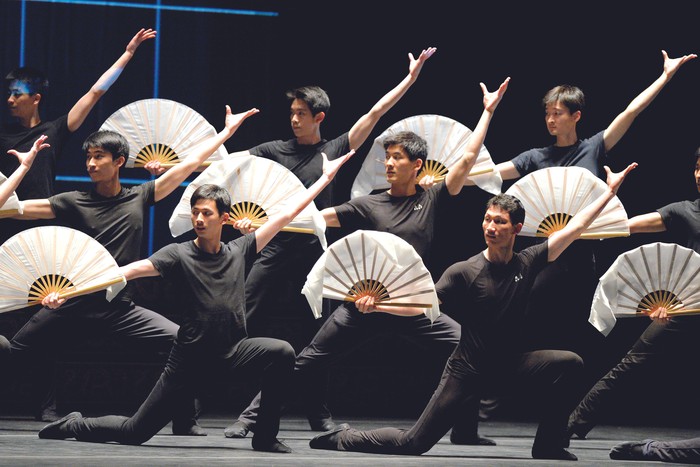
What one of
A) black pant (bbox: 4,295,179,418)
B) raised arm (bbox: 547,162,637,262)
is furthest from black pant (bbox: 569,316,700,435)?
black pant (bbox: 4,295,179,418)

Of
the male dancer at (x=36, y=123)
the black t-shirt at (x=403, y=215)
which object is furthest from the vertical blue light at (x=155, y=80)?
the black t-shirt at (x=403, y=215)

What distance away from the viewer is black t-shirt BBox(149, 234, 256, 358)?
4.75m

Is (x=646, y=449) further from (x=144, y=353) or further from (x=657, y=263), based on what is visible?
(x=144, y=353)

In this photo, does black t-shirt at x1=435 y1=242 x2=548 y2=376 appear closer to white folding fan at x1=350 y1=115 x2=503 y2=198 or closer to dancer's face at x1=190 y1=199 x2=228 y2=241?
white folding fan at x1=350 y1=115 x2=503 y2=198

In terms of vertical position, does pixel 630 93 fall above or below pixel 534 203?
above

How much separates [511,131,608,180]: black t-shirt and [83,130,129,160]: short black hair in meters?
1.97

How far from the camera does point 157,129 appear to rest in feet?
18.8

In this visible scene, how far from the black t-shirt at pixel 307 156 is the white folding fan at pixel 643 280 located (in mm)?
1468

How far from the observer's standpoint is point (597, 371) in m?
6.76

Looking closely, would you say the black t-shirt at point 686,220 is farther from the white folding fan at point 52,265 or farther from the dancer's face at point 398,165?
the white folding fan at point 52,265

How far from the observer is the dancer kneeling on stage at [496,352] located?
4.74m

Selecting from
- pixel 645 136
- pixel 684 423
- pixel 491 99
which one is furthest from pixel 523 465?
pixel 645 136

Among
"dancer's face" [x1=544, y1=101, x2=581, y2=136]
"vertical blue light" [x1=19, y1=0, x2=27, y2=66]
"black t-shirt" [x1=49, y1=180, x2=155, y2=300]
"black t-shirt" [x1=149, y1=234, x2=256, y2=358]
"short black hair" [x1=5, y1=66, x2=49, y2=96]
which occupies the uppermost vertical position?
"vertical blue light" [x1=19, y1=0, x2=27, y2=66]

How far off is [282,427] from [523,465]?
1548mm
